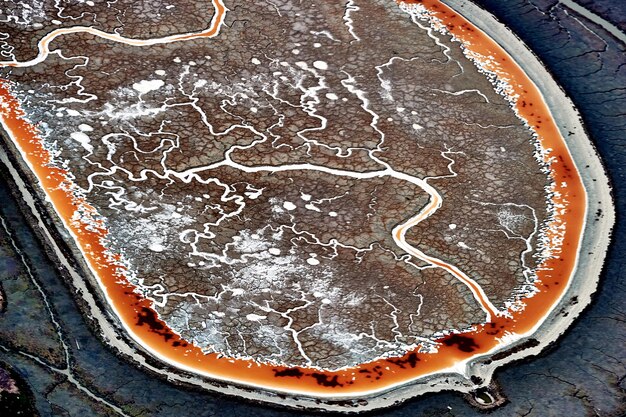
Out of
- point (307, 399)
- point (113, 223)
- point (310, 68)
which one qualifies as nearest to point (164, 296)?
point (113, 223)

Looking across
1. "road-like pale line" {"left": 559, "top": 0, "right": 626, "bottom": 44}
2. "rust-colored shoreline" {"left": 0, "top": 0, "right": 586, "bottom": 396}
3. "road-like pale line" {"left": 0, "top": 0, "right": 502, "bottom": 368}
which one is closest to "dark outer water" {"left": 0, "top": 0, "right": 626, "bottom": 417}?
"rust-colored shoreline" {"left": 0, "top": 0, "right": 586, "bottom": 396}

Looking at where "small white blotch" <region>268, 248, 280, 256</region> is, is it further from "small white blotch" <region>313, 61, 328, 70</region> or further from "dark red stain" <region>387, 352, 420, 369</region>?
"small white blotch" <region>313, 61, 328, 70</region>

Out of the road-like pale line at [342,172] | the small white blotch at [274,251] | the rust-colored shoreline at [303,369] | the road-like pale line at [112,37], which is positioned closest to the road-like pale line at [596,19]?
the rust-colored shoreline at [303,369]

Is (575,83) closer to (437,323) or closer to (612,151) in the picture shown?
(612,151)

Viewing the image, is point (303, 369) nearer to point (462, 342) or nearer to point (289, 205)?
point (462, 342)

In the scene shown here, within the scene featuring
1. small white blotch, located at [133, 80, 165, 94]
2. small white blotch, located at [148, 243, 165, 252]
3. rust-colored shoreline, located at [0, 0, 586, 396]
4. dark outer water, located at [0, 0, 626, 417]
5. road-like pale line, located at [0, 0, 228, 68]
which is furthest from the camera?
road-like pale line, located at [0, 0, 228, 68]

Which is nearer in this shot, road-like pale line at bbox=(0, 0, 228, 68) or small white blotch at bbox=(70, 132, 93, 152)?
small white blotch at bbox=(70, 132, 93, 152)
